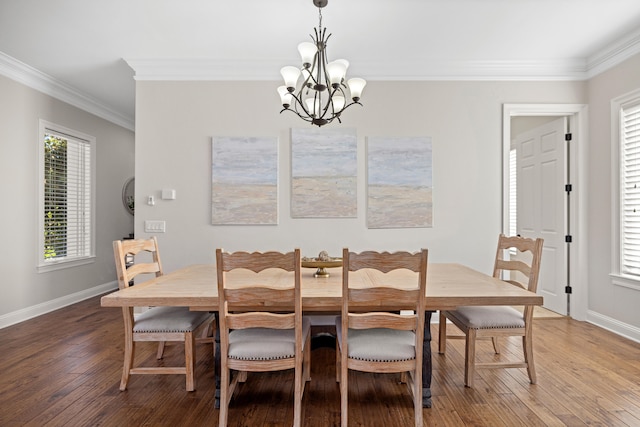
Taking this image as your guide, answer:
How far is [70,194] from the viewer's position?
4840 mm

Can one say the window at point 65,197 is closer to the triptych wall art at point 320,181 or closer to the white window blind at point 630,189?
the triptych wall art at point 320,181

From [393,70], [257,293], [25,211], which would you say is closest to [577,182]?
[393,70]

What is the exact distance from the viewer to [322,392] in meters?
2.32

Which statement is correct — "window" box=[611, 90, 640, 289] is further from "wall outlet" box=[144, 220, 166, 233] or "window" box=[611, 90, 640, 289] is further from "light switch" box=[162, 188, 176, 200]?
"wall outlet" box=[144, 220, 166, 233]

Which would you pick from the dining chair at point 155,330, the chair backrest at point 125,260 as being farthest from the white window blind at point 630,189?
the chair backrest at point 125,260

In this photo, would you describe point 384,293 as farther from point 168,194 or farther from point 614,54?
point 614,54

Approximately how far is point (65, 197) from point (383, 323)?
4.69m

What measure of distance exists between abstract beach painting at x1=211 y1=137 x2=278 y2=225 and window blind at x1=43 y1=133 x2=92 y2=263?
88.8 inches

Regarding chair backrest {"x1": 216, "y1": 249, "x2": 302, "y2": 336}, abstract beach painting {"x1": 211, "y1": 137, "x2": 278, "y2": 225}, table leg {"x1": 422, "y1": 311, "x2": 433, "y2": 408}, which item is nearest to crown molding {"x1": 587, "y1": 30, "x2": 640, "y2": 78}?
table leg {"x1": 422, "y1": 311, "x2": 433, "y2": 408}

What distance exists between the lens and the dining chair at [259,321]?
1808 millimetres

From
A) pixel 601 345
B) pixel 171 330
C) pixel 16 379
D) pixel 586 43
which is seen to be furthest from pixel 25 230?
pixel 586 43

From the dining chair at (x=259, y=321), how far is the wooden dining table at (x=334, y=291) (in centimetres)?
12

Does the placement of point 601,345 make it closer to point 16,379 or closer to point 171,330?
point 171,330

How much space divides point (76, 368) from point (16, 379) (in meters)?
0.34
